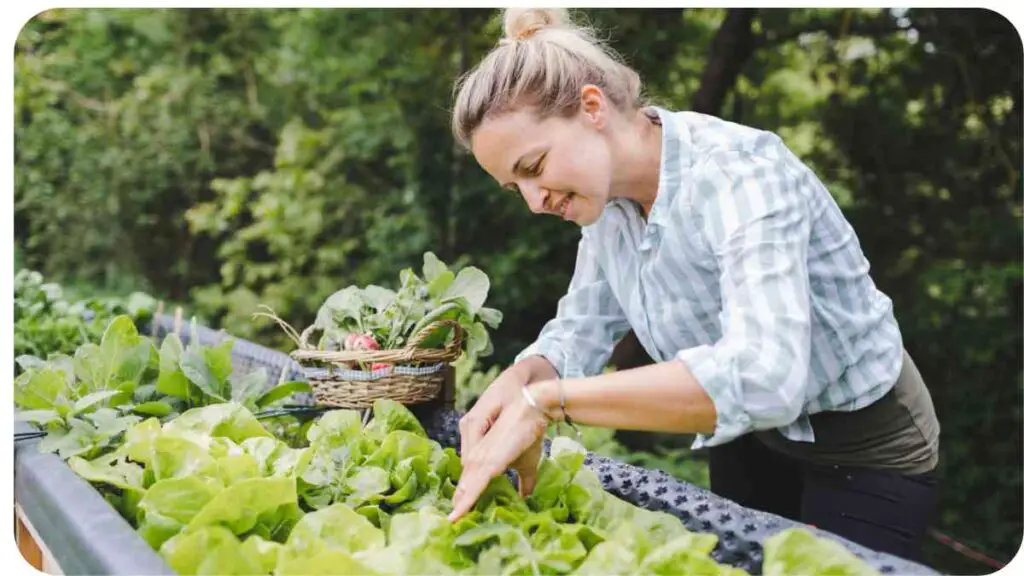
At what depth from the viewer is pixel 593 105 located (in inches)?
48.5

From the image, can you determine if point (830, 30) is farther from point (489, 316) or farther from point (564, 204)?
point (564, 204)

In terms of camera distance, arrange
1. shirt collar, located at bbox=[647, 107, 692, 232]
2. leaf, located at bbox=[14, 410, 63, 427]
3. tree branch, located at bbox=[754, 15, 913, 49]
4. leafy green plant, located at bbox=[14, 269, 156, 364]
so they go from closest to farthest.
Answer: shirt collar, located at bbox=[647, 107, 692, 232] → leaf, located at bbox=[14, 410, 63, 427] → leafy green plant, located at bbox=[14, 269, 156, 364] → tree branch, located at bbox=[754, 15, 913, 49]

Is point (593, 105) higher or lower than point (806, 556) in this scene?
higher

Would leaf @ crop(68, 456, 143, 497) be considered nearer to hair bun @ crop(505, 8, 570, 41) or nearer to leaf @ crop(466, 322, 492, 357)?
leaf @ crop(466, 322, 492, 357)

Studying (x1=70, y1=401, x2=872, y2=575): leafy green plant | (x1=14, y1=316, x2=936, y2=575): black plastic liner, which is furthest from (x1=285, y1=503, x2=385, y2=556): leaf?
(x1=14, y1=316, x2=936, y2=575): black plastic liner

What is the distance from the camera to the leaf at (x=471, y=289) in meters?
1.71

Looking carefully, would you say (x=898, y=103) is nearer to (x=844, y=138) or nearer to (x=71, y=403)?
(x=844, y=138)

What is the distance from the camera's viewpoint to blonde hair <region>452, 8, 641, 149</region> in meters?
1.21

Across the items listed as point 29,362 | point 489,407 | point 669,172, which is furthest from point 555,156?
point 29,362

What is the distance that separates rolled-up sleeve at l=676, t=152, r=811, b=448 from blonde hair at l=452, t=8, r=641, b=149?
10.5 inches

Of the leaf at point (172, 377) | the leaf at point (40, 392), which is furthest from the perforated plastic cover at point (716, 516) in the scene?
the leaf at point (40, 392)

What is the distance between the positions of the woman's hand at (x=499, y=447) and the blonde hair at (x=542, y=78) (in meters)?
0.39

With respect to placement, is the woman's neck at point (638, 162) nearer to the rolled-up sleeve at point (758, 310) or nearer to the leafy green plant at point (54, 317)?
the rolled-up sleeve at point (758, 310)

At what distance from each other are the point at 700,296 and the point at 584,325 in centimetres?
31
